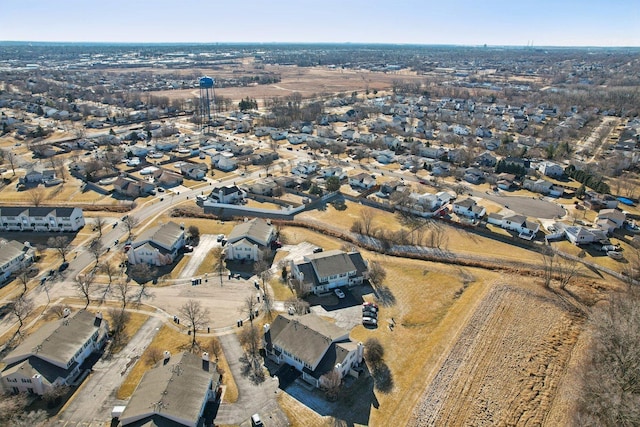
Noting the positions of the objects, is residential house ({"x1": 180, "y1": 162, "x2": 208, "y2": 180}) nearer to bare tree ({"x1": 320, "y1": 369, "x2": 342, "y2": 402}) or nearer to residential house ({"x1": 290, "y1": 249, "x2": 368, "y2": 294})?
residential house ({"x1": 290, "y1": 249, "x2": 368, "y2": 294})

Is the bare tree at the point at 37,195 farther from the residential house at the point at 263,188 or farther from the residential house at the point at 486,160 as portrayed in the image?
the residential house at the point at 486,160

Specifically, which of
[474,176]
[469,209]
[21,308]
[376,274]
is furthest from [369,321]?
[474,176]

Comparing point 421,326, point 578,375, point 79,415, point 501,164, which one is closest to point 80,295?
point 79,415

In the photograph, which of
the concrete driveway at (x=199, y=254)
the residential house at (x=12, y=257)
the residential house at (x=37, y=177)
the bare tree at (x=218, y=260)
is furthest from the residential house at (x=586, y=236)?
the residential house at (x=37, y=177)

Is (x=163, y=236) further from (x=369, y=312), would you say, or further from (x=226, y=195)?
(x=369, y=312)

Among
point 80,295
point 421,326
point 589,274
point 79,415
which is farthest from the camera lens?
point 589,274

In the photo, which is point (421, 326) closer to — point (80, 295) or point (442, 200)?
point (442, 200)

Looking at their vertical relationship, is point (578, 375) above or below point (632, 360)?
below
